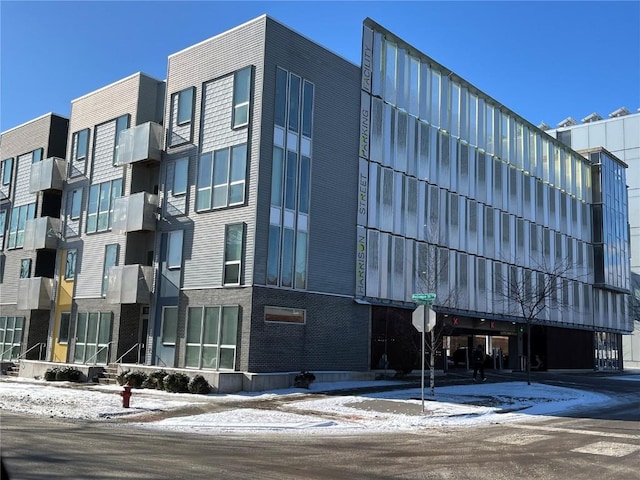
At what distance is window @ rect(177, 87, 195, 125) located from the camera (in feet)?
88.6

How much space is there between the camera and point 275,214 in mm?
24234

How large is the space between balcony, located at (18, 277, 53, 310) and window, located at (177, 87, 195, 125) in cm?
1199

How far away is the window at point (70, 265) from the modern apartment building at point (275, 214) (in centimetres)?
14

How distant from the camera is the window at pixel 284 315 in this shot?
77.0 ft

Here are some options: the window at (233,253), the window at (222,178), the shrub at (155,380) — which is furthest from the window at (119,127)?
the shrub at (155,380)

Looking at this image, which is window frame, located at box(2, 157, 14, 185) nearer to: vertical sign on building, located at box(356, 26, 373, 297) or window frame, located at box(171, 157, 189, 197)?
window frame, located at box(171, 157, 189, 197)

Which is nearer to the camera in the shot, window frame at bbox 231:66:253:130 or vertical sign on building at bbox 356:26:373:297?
window frame at bbox 231:66:253:130

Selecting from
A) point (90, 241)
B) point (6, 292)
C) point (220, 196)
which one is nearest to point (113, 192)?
point (90, 241)

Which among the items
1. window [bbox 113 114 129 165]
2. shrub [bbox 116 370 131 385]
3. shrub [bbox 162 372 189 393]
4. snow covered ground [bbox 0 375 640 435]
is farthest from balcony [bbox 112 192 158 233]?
shrub [bbox 162 372 189 393]

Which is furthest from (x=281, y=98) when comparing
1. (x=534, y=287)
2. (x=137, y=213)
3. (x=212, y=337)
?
(x=534, y=287)

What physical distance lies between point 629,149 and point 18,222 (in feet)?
203

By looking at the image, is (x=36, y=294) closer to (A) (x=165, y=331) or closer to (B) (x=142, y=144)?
(A) (x=165, y=331)

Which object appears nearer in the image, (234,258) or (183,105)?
(234,258)

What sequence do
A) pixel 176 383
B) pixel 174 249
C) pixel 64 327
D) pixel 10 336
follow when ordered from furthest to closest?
pixel 10 336
pixel 64 327
pixel 174 249
pixel 176 383
